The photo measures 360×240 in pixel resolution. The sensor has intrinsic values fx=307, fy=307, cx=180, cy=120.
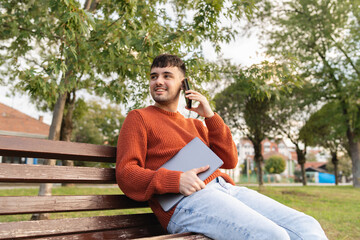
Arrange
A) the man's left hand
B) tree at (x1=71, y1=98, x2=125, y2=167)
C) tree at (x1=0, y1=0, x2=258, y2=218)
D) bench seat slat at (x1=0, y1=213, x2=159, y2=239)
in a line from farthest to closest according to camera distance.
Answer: tree at (x1=71, y1=98, x2=125, y2=167)
tree at (x1=0, y1=0, x2=258, y2=218)
the man's left hand
bench seat slat at (x1=0, y1=213, x2=159, y2=239)

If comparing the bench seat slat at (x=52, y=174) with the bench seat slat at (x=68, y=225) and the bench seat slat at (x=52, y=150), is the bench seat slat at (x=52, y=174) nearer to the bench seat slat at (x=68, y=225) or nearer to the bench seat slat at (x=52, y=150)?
the bench seat slat at (x=52, y=150)

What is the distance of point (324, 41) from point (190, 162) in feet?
60.8

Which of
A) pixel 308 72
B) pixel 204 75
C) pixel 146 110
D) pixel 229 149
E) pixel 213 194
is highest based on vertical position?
pixel 308 72

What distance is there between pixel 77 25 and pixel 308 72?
17139 mm

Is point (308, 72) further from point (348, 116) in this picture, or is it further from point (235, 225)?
point (235, 225)

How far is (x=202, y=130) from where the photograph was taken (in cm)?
256

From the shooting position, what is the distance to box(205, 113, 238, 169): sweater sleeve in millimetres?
2389

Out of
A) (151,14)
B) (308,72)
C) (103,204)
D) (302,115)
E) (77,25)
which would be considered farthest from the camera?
(302,115)

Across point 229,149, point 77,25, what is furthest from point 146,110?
point 77,25

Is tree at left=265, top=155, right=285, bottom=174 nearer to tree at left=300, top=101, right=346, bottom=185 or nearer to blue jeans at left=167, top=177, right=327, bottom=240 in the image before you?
tree at left=300, top=101, right=346, bottom=185

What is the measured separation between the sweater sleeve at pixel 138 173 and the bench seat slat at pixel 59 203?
30 centimetres

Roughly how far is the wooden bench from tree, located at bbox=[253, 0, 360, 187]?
15.8m

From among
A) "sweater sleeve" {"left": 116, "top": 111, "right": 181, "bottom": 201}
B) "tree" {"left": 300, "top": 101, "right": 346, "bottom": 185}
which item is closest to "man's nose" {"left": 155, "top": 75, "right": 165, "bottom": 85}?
"sweater sleeve" {"left": 116, "top": 111, "right": 181, "bottom": 201}

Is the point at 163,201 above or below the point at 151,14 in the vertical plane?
below
